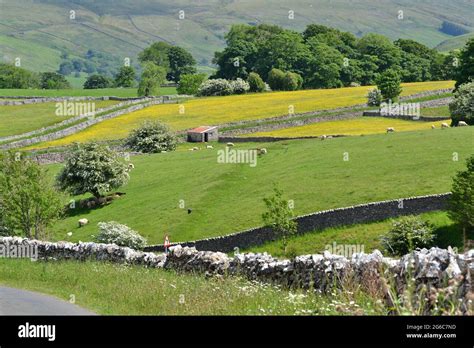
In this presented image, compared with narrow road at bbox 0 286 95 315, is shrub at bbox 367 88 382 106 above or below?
above

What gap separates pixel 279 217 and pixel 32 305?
3213cm

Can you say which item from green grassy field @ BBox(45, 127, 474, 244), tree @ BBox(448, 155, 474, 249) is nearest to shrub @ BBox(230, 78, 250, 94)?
green grassy field @ BBox(45, 127, 474, 244)

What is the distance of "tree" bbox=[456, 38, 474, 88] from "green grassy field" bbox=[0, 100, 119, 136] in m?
A: 66.2

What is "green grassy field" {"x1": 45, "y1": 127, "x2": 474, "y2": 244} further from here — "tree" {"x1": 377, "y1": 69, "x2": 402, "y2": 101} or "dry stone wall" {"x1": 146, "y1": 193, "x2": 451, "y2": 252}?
"tree" {"x1": 377, "y1": 69, "x2": 402, "y2": 101}

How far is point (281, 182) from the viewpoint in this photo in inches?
2598

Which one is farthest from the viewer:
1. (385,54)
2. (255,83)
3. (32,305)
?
(385,54)

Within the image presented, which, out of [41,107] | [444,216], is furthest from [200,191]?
[41,107]

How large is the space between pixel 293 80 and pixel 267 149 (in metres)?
91.3

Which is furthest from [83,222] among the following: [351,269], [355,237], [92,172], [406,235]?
[351,269]

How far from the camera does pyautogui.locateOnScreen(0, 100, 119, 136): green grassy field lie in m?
131

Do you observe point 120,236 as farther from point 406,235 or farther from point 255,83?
point 255,83

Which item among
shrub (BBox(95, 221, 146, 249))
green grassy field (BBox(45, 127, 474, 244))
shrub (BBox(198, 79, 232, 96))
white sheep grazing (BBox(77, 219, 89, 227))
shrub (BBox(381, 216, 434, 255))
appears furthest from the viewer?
shrub (BBox(198, 79, 232, 96))

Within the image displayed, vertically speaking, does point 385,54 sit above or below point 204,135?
above

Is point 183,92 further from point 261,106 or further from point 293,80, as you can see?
point 261,106
